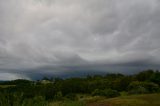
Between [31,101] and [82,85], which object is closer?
[31,101]

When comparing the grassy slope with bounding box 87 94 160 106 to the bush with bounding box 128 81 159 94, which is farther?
the bush with bounding box 128 81 159 94

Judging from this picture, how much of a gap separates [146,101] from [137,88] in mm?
34867

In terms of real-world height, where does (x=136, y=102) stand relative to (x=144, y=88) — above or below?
below

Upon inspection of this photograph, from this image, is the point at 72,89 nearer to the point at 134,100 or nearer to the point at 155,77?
the point at 155,77

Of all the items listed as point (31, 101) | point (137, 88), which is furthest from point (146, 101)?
point (31, 101)

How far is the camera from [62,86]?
157 m

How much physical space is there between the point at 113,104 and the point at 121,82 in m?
67.0

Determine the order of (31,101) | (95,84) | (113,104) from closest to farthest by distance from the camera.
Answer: (31,101)
(113,104)
(95,84)

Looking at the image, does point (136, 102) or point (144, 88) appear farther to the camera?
point (144, 88)

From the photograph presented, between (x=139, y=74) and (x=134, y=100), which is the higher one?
(x=139, y=74)

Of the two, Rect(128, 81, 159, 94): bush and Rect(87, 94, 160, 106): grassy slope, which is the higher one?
Rect(128, 81, 159, 94): bush

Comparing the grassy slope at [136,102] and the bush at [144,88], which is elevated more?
the bush at [144,88]

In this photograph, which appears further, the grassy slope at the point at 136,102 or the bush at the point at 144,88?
the bush at the point at 144,88

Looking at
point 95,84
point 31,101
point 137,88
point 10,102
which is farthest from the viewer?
point 95,84
